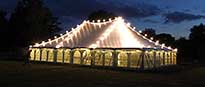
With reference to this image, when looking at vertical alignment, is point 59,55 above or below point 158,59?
above

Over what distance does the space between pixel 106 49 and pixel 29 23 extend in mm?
26803

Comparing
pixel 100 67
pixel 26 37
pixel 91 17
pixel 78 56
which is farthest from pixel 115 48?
pixel 91 17

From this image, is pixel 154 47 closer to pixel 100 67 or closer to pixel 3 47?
pixel 100 67

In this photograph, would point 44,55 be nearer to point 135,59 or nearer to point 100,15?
point 135,59

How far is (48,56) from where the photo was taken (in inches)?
1166

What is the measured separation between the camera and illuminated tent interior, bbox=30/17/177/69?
83.5 feet

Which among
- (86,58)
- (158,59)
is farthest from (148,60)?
(86,58)

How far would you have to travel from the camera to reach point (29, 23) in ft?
165

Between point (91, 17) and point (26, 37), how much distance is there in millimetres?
12758

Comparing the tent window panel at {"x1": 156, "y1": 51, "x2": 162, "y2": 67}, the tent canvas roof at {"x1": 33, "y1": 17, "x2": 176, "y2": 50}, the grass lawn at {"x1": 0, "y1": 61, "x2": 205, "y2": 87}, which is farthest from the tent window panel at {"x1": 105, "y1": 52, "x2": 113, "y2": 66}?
the grass lawn at {"x1": 0, "y1": 61, "x2": 205, "y2": 87}

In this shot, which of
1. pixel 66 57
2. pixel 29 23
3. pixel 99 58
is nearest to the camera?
pixel 99 58

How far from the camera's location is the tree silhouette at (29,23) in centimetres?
5034

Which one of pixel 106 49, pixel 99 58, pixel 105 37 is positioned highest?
pixel 105 37

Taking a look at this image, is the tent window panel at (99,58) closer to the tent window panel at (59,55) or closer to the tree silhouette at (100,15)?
the tent window panel at (59,55)
